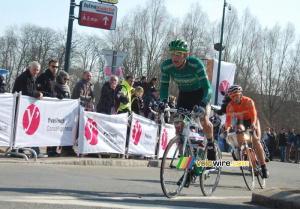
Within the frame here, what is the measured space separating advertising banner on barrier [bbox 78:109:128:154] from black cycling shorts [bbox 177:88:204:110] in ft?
16.4

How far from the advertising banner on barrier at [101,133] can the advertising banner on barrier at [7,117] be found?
6.42 feet

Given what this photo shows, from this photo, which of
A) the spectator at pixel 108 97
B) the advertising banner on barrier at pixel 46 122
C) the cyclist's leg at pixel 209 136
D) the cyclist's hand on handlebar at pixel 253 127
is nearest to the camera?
the cyclist's leg at pixel 209 136

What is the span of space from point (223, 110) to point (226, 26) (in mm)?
49197

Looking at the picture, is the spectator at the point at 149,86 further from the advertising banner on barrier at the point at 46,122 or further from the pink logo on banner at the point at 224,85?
the pink logo on banner at the point at 224,85

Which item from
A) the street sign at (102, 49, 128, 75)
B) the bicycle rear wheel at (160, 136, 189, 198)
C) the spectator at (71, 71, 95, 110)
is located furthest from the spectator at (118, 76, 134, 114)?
the bicycle rear wheel at (160, 136, 189, 198)

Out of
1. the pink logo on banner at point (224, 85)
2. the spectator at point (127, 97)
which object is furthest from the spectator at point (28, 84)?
the pink logo on banner at point (224, 85)

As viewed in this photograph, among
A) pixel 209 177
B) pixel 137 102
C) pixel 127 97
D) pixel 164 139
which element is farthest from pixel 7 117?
pixel 164 139

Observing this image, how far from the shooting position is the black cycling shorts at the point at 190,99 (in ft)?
24.8

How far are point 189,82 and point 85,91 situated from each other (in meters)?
6.16

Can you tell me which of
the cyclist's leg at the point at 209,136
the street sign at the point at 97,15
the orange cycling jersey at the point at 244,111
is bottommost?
the cyclist's leg at the point at 209,136

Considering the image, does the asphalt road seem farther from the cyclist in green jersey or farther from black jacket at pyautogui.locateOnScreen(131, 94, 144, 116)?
black jacket at pyautogui.locateOnScreen(131, 94, 144, 116)

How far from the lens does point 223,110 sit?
1302cm

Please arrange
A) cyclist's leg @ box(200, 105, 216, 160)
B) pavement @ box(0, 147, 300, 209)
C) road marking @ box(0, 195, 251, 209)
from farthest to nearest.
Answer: cyclist's leg @ box(200, 105, 216, 160)
pavement @ box(0, 147, 300, 209)
road marking @ box(0, 195, 251, 209)

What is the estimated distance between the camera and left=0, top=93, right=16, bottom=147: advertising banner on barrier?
412 inches
